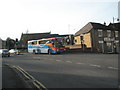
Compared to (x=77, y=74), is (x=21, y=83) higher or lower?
lower

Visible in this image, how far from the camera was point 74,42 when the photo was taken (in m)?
50.2

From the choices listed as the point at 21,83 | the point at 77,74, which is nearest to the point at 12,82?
the point at 21,83

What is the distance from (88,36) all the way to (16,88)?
1492 inches

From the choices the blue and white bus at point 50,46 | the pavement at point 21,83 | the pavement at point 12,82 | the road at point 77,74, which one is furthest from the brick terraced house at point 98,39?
the pavement at point 21,83

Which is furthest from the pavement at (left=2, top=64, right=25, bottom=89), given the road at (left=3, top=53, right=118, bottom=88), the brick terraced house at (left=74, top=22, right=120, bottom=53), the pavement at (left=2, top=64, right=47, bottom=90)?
the brick terraced house at (left=74, top=22, right=120, bottom=53)

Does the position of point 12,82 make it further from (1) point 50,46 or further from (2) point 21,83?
(1) point 50,46

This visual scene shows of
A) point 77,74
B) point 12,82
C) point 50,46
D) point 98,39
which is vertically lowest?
point 12,82

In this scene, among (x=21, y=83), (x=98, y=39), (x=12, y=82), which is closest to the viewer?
(x=21, y=83)

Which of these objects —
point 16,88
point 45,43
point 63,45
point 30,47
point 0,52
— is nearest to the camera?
point 16,88

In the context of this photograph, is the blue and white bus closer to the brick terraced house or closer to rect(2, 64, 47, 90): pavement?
the brick terraced house

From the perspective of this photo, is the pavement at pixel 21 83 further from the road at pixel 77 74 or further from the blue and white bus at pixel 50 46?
the blue and white bus at pixel 50 46

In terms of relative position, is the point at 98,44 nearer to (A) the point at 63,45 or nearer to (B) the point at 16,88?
(A) the point at 63,45

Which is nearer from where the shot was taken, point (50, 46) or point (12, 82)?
point (12, 82)

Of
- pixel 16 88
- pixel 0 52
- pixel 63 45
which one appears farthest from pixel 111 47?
pixel 16 88
